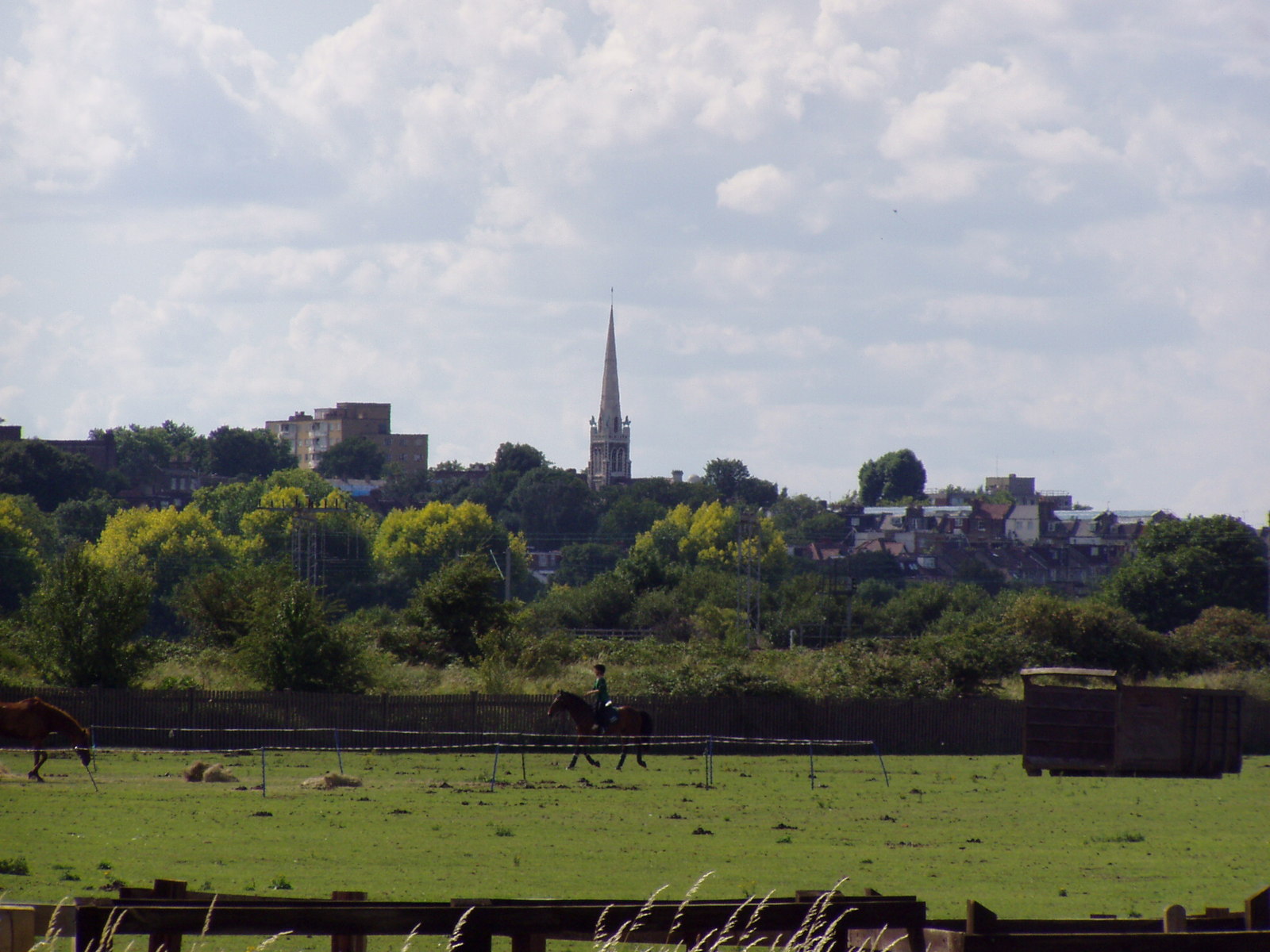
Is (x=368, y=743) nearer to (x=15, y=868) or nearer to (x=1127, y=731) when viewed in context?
(x=1127, y=731)

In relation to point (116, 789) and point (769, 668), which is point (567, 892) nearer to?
point (116, 789)

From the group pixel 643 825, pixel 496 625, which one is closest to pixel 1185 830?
pixel 643 825

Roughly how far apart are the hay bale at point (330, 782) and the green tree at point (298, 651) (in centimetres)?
1465

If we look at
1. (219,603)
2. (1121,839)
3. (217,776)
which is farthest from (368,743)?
(1121,839)

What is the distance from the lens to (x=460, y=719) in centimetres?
3684

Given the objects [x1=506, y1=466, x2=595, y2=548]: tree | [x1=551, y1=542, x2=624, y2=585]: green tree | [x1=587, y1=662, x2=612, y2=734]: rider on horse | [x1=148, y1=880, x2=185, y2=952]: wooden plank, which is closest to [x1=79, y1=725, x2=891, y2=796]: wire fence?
[x1=587, y1=662, x2=612, y2=734]: rider on horse

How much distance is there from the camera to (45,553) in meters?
120

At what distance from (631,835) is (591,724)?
12409 mm

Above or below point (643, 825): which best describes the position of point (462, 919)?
above

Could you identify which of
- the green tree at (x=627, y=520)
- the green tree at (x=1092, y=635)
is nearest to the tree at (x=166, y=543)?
the green tree at (x=627, y=520)

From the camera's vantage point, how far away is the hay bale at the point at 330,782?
2486cm

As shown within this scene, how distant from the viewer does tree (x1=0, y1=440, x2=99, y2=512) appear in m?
138

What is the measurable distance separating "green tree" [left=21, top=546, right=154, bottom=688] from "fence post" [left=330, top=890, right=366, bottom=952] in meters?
34.6

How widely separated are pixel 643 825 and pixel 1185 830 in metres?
8.22
